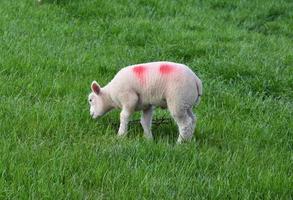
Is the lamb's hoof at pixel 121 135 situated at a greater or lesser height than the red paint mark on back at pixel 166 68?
lesser

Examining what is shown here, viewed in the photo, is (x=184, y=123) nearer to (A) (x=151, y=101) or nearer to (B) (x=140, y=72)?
(A) (x=151, y=101)

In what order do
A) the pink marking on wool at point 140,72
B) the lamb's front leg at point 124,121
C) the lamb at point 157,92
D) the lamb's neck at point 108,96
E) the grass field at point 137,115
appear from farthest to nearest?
1. the lamb's neck at point 108,96
2. the lamb's front leg at point 124,121
3. the pink marking on wool at point 140,72
4. the lamb at point 157,92
5. the grass field at point 137,115

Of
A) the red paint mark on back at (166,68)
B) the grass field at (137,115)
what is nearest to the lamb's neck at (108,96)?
the grass field at (137,115)

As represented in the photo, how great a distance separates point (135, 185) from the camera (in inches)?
168

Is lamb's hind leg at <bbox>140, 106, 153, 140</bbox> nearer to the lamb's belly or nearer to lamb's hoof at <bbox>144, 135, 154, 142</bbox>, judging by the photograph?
lamb's hoof at <bbox>144, 135, 154, 142</bbox>

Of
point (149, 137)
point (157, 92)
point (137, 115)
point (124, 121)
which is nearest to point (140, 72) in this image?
point (157, 92)

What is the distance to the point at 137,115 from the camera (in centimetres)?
614

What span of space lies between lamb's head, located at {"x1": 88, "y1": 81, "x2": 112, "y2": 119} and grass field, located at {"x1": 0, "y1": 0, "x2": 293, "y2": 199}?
4.9 inches

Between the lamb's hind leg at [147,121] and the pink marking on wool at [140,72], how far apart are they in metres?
0.36

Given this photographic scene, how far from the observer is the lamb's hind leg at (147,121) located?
17.6ft

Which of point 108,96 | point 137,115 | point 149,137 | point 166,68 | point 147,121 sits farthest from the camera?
point 137,115

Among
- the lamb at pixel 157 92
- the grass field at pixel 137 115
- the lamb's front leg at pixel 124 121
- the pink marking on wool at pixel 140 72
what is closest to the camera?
the grass field at pixel 137 115

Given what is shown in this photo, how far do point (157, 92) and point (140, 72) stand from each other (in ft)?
0.77

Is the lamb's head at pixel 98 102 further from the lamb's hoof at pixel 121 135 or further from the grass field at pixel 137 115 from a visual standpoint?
the lamb's hoof at pixel 121 135
